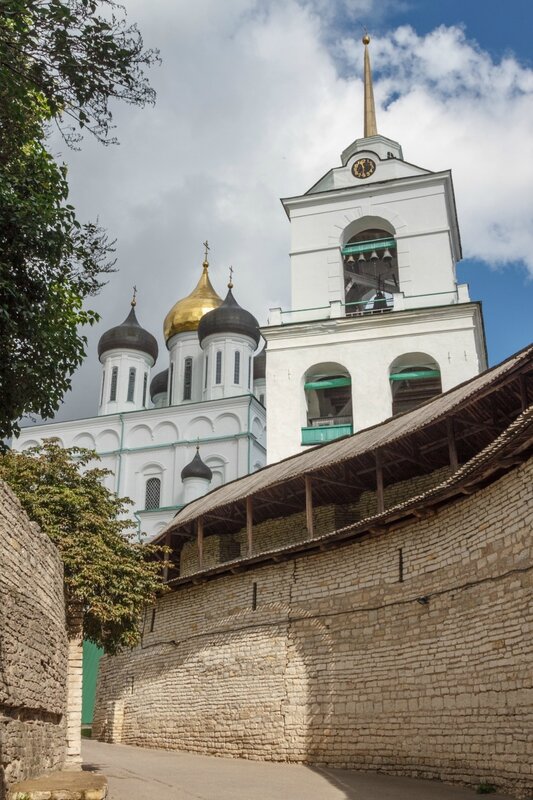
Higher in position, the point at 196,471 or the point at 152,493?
the point at 196,471

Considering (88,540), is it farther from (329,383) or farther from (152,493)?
(152,493)

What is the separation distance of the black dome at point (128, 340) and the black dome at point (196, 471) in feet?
32.8

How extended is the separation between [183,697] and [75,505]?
510 centimetres

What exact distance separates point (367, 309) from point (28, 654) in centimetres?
1944

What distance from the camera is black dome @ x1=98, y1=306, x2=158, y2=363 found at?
144 ft

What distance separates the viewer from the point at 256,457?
3800 cm

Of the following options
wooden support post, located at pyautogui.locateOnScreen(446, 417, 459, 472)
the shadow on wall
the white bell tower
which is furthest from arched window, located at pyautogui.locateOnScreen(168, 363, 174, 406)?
wooden support post, located at pyautogui.locateOnScreen(446, 417, 459, 472)

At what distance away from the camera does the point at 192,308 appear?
148ft

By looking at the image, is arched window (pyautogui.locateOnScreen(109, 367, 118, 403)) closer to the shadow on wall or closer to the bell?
the bell

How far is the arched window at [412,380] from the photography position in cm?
2475

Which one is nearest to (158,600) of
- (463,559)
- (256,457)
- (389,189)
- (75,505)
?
(75,505)

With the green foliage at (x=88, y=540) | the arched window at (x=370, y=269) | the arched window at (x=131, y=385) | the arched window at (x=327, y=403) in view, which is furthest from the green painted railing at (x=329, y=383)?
the arched window at (x=131, y=385)

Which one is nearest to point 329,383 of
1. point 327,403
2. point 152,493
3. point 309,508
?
point 327,403

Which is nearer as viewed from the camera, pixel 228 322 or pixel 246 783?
pixel 246 783
